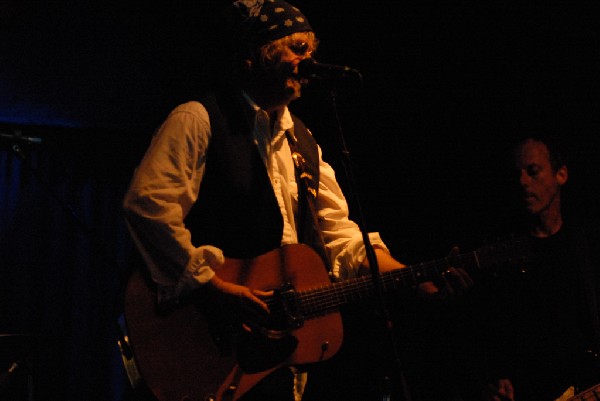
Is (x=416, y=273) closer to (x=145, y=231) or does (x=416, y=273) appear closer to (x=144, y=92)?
(x=145, y=231)

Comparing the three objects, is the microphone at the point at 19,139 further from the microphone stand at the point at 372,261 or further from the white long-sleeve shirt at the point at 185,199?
the microphone stand at the point at 372,261

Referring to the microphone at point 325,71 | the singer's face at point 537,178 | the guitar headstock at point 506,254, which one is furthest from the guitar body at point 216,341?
the singer's face at point 537,178

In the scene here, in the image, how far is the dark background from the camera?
3.58 meters

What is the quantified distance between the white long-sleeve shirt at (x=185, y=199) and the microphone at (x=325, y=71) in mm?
444

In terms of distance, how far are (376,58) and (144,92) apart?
7.50ft

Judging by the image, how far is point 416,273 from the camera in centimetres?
224

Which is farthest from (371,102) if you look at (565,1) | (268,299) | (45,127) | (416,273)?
(45,127)

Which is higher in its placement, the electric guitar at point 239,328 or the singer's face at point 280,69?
the singer's face at point 280,69

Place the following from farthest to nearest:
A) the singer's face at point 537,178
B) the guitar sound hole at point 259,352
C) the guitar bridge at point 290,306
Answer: the singer's face at point 537,178, the guitar bridge at point 290,306, the guitar sound hole at point 259,352

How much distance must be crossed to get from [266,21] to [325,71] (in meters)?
0.61

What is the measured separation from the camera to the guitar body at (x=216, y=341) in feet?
5.66

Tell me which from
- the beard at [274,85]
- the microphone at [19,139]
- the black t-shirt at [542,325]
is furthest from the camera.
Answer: the microphone at [19,139]

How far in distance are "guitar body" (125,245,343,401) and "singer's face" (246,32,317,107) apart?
0.70 meters

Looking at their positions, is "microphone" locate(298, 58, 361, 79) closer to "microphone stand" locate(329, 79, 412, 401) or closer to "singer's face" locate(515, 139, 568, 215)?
"microphone stand" locate(329, 79, 412, 401)
